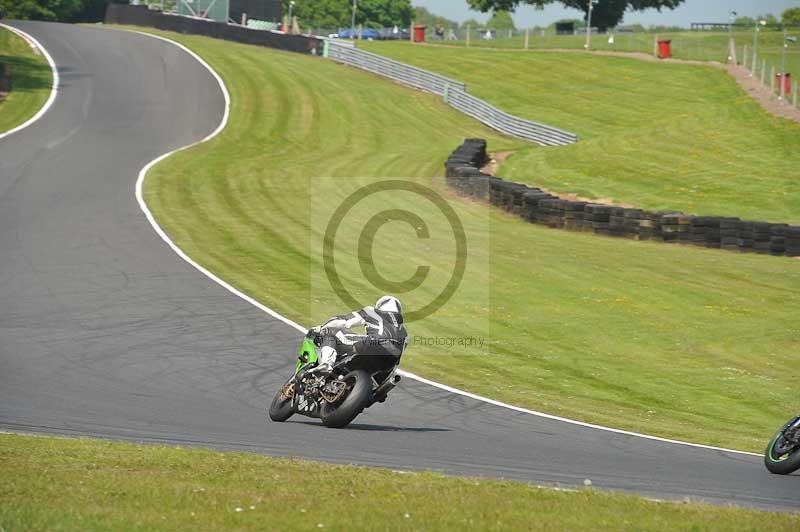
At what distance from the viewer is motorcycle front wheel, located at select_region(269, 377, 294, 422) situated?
11.8 meters

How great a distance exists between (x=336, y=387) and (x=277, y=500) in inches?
140

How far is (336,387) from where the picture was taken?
11406mm

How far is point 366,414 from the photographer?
1278cm

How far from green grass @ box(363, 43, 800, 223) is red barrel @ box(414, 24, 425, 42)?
10.2 m

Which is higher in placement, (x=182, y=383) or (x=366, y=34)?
(x=366, y=34)

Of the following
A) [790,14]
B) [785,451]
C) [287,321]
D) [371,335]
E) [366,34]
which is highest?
[790,14]

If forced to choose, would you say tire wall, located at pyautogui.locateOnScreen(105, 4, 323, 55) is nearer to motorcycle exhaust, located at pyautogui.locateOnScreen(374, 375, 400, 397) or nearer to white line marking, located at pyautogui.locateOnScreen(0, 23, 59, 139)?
white line marking, located at pyautogui.locateOnScreen(0, 23, 59, 139)

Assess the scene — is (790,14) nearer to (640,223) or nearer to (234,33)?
(234,33)

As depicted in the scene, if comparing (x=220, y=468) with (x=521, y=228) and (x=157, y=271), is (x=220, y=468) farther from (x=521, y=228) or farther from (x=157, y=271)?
(x=521, y=228)

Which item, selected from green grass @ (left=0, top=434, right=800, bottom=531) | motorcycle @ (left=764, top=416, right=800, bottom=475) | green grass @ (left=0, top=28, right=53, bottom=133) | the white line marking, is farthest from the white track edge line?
green grass @ (left=0, top=28, right=53, bottom=133)

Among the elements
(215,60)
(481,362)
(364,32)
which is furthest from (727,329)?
(364,32)

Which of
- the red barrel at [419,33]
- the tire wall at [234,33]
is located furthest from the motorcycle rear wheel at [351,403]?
the red barrel at [419,33]

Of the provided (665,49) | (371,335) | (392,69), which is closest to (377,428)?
(371,335)

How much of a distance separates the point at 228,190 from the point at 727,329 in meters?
16.1
